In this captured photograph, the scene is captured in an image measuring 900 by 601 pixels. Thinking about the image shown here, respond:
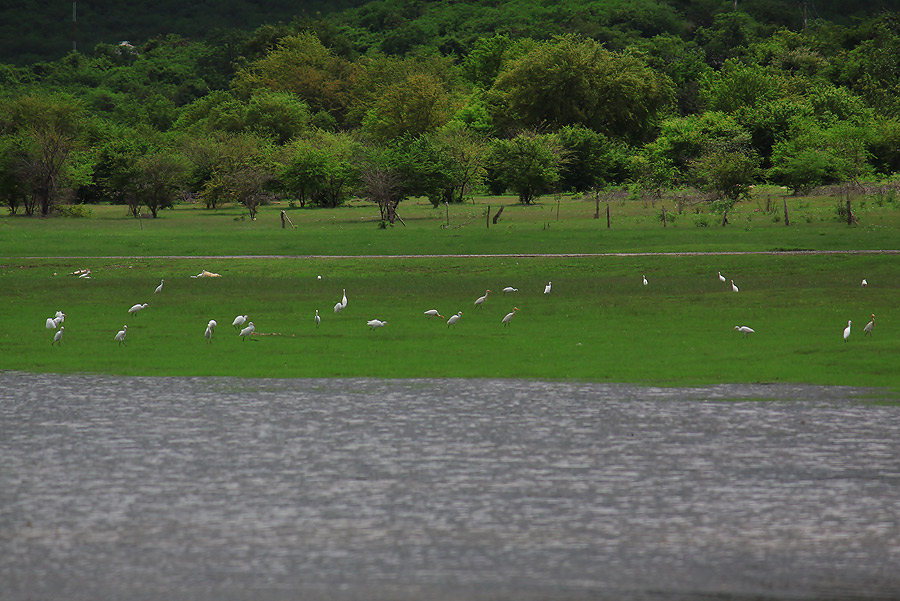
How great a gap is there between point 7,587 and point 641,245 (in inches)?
1777

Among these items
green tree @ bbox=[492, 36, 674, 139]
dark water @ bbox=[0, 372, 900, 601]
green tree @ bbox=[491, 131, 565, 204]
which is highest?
green tree @ bbox=[492, 36, 674, 139]

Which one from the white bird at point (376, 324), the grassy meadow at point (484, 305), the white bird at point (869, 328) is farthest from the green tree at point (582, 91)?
the white bird at point (869, 328)

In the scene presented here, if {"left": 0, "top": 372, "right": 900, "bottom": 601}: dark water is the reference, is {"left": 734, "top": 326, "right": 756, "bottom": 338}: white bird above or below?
above

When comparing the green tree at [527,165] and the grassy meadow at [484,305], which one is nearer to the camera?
the grassy meadow at [484,305]

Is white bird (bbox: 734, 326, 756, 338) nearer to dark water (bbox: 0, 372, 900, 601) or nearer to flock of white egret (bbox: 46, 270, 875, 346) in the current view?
flock of white egret (bbox: 46, 270, 875, 346)

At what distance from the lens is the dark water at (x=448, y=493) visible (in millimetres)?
12516

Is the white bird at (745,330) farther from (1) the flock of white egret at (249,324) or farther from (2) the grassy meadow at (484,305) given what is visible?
(2) the grassy meadow at (484,305)

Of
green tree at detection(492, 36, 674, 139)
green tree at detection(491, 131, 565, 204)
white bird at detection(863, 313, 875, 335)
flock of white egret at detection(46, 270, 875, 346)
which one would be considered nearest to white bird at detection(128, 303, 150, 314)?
flock of white egret at detection(46, 270, 875, 346)

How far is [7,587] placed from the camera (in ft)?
40.3

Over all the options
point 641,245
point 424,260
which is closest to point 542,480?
point 424,260

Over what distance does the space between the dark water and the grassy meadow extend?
8.67ft

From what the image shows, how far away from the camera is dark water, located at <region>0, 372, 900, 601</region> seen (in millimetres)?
12516

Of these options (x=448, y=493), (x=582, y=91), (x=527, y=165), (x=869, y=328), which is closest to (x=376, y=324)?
(x=869, y=328)

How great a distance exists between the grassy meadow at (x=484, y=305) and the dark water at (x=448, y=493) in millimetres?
2644
